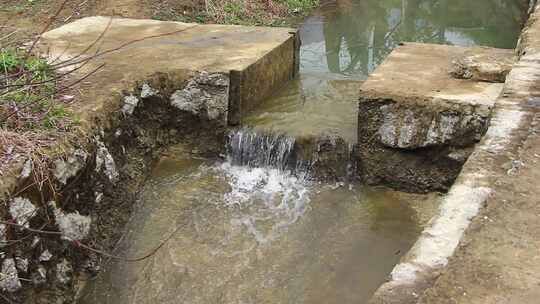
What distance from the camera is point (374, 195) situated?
16.2 feet

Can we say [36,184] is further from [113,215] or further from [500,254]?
[500,254]

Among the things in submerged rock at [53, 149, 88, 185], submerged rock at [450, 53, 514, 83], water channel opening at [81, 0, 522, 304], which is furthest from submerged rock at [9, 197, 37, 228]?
submerged rock at [450, 53, 514, 83]

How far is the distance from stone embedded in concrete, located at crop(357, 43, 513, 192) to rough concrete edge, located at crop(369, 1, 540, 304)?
66 centimetres

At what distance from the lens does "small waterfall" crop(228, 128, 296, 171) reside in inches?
206

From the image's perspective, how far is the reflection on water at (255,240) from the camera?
12.7ft

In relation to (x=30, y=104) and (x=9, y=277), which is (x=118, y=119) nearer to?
(x=30, y=104)

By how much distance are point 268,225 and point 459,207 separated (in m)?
2.18

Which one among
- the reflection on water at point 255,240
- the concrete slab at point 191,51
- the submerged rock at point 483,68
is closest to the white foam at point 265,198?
the reflection on water at point 255,240

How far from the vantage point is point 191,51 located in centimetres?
596

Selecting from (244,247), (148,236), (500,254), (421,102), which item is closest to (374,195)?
(421,102)

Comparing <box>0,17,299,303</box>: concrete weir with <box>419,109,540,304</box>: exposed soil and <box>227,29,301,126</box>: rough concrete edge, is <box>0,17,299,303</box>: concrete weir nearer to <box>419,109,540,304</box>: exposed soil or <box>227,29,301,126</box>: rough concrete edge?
<box>227,29,301,126</box>: rough concrete edge

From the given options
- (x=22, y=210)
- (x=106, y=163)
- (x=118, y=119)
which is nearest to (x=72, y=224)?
(x=22, y=210)

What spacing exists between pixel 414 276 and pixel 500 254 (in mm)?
375

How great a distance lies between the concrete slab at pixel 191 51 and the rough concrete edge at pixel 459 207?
2.54 m
